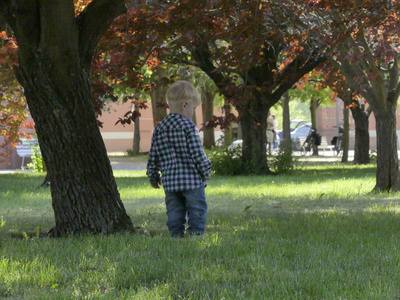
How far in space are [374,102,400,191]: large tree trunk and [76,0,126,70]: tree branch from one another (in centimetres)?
659

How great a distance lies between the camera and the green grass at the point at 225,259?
161 inches

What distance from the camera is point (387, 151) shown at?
12.0 m

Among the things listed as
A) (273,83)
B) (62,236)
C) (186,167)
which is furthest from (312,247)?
(273,83)

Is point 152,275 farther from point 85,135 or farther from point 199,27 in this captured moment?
point 199,27

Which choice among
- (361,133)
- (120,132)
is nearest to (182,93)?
(361,133)

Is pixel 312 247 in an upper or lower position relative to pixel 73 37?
lower

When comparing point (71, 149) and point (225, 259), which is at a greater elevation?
point (71, 149)

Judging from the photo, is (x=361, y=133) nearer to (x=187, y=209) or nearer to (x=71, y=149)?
(x=187, y=209)

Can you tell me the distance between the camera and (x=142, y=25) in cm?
927

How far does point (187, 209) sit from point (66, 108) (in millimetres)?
1487

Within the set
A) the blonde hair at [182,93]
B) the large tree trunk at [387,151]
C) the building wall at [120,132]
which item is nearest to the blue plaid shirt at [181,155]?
the blonde hair at [182,93]

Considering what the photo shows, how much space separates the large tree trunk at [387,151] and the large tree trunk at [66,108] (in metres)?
6.60

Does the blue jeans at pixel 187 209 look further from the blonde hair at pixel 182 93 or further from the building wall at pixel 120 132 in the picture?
the building wall at pixel 120 132

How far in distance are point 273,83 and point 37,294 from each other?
13.0 metres
